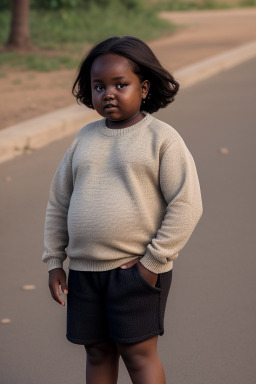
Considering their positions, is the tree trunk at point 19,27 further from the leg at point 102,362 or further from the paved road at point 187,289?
the leg at point 102,362

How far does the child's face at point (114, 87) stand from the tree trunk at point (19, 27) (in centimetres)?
1554

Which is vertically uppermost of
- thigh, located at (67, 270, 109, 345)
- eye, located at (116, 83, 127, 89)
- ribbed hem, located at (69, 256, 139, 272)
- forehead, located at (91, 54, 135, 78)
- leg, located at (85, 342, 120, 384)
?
forehead, located at (91, 54, 135, 78)

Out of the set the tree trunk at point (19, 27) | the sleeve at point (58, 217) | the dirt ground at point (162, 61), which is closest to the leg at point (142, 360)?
the sleeve at point (58, 217)

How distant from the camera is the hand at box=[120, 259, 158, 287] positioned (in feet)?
9.27

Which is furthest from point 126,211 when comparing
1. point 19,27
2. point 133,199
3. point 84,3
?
point 84,3

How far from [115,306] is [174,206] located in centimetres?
37

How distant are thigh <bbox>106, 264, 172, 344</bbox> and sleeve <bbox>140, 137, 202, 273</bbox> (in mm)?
69

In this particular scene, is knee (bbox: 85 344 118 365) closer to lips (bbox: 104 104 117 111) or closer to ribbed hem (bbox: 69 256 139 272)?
ribbed hem (bbox: 69 256 139 272)

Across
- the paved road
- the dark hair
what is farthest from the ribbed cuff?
the paved road

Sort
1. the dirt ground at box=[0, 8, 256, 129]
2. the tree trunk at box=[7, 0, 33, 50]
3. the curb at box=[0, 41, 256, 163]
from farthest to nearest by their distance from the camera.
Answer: the tree trunk at box=[7, 0, 33, 50]
the dirt ground at box=[0, 8, 256, 129]
the curb at box=[0, 41, 256, 163]

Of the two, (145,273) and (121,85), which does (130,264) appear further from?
(121,85)

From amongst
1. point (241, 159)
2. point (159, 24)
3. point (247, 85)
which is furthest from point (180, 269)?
point (159, 24)

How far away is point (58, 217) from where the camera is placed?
120 inches

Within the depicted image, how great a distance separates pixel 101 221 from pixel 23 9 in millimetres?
15868
